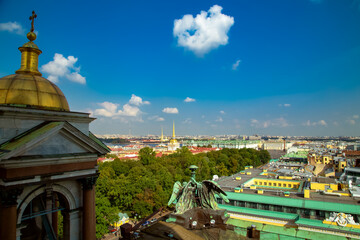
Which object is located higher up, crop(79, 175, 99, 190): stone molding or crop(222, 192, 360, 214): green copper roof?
crop(79, 175, 99, 190): stone molding

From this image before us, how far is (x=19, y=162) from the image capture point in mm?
9375

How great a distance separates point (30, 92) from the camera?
10836 millimetres

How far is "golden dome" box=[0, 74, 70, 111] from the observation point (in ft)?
34.4

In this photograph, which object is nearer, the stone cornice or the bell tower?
the bell tower

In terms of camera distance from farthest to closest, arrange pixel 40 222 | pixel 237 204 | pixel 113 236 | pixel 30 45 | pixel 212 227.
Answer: pixel 113 236
pixel 237 204
pixel 212 227
pixel 40 222
pixel 30 45

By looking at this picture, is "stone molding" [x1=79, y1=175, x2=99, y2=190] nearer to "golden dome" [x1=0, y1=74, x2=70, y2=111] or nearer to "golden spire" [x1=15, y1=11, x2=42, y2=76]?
"golden dome" [x1=0, y1=74, x2=70, y2=111]

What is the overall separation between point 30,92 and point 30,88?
20 cm

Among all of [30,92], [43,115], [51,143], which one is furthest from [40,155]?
[30,92]

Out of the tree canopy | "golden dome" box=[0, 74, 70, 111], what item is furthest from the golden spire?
the tree canopy

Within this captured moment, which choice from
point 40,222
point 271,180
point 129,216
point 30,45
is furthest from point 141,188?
point 30,45

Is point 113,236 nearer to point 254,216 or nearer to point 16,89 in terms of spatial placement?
point 254,216

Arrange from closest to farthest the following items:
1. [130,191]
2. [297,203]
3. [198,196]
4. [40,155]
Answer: [40,155] → [198,196] → [297,203] → [130,191]

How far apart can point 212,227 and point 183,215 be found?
241cm

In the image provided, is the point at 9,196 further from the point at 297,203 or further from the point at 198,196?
the point at 297,203
